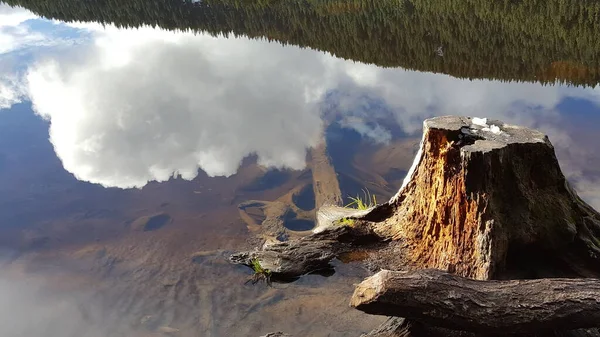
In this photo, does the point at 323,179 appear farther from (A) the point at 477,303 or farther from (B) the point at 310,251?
(A) the point at 477,303

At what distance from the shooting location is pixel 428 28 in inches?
915

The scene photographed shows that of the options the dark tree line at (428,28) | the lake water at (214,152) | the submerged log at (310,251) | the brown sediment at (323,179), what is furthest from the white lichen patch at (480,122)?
the dark tree line at (428,28)

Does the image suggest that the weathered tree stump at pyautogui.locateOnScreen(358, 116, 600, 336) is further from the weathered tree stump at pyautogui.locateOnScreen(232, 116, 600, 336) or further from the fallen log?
the fallen log

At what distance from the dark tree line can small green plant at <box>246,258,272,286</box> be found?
10390 mm

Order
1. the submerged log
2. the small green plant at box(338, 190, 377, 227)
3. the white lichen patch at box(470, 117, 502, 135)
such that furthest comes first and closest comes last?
1. the small green plant at box(338, 190, 377, 227)
2. the submerged log
3. the white lichen patch at box(470, 117, 502, 135)

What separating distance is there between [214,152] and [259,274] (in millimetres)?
3949

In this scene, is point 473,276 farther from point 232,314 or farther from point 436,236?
point 232,314

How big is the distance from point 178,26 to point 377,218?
26.1 metres

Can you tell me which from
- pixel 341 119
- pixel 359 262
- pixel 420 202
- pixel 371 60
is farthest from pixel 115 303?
pixel 371 60

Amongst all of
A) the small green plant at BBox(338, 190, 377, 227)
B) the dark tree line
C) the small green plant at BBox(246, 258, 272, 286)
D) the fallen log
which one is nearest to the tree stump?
the fallen log

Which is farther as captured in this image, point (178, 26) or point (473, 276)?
point (178, 26)

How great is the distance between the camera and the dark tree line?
15633mm

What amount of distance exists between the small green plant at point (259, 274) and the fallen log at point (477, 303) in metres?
1.98

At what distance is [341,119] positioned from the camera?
9.73 meters
